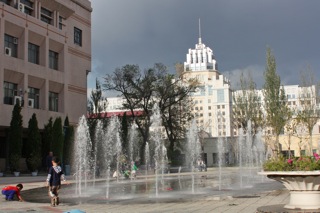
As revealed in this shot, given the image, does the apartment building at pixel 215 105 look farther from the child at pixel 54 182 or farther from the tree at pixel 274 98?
the child at pixel 54 182

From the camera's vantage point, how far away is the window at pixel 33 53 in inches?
1299

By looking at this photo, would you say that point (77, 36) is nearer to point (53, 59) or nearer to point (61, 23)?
point (61, 23)

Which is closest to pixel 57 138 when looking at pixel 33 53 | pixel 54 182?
pixel 33 53

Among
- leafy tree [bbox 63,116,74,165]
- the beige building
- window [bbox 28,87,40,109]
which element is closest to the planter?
the beige building

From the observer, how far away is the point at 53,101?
116 feet

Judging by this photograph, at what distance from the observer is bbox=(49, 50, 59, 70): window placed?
35156mm

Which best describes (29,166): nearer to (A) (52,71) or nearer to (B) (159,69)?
(A) (52,71)

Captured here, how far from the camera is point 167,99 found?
44.0 m

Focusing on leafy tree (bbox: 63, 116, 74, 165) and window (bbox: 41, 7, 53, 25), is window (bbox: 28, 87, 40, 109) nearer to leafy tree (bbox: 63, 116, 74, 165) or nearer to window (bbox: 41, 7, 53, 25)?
leafy tree (bbox: 63, 116, 74, 165)

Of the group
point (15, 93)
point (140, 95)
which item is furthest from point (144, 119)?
point (15, 93)

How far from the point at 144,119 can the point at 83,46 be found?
35.1 ft

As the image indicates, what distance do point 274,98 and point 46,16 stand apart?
25530mm

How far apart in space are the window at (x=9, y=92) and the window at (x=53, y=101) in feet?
13.9

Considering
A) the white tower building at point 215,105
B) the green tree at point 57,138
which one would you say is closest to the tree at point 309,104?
the green tree at point 57,138
